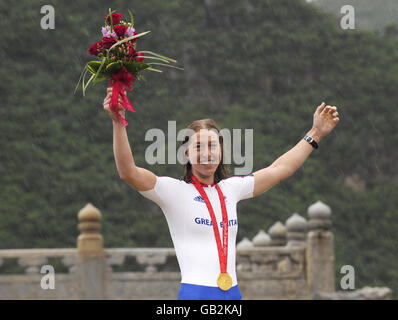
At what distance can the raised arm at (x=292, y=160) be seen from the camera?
3.54 m

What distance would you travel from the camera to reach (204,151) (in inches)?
128

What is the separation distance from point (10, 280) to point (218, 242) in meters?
8.75

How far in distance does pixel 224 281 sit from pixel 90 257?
8241mm

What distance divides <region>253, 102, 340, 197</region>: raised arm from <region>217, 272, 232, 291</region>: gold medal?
536 mm

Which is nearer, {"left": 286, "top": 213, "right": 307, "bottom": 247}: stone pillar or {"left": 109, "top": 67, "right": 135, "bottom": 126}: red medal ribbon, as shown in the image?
{"left": 109, "top": 67, "right": 135, "bottom": 126}: red medal ribbon

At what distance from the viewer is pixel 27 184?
26594 mm

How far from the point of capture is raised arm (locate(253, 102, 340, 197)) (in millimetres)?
3541

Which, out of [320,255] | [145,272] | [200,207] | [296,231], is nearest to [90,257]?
[145,272]

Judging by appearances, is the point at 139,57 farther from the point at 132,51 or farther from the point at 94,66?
the point at 94,66

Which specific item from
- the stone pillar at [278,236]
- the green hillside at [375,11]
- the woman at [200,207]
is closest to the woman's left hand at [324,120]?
the woman at [200,207]

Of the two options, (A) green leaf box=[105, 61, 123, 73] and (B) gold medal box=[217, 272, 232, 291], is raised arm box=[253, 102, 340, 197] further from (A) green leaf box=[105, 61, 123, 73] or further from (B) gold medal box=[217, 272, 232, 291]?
(A) green leaf box=[105, 61, 123, 73]

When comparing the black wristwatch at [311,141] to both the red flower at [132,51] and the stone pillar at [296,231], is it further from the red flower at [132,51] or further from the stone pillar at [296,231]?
the stone pillar at [296,231]

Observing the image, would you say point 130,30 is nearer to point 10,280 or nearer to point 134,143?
point 10,280

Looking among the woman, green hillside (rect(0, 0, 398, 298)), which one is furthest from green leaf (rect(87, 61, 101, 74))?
green hillside (rect(0, 0, 398, 298))
